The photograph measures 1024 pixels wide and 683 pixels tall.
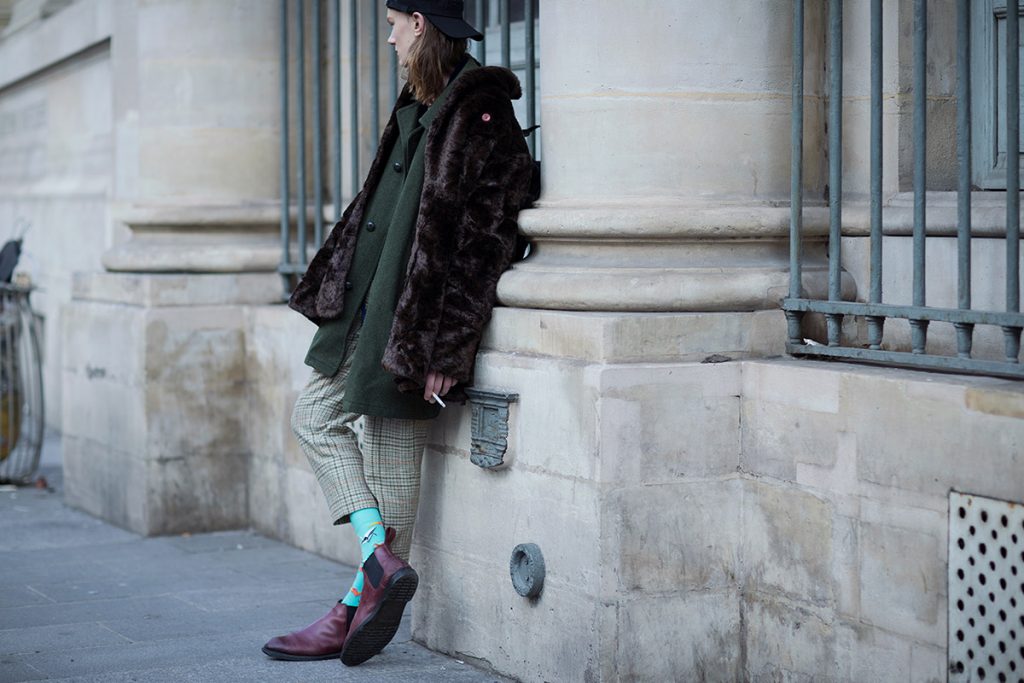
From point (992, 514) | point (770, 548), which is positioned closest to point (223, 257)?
point (770, 548)

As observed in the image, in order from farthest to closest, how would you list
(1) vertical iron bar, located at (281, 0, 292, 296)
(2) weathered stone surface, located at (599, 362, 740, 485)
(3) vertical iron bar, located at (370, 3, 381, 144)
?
(1) vertical iron bar, located at (281, 0, 292, 296) → (3) vertical iron bar, located at (370, 3, 381, 144) → (2) weathered stone surface, located at (599, 362, 740, 485)

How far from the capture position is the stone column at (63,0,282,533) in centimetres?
759

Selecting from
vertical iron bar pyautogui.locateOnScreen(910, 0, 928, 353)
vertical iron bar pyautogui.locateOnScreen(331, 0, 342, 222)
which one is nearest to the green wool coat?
vertical iron bar pyautogui.locateOnScreen(910, 0, 928, 353)

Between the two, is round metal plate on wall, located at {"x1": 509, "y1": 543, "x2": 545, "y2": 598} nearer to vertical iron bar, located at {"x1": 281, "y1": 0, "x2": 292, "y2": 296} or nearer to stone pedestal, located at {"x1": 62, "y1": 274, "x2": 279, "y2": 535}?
stone pedestal, located at {"x1": 62, "y1": 274, "x2": 279, "y2": 535}

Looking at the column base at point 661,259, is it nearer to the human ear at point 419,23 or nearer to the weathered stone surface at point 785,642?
the human ear at point 419,23

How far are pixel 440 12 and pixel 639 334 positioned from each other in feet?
4.23

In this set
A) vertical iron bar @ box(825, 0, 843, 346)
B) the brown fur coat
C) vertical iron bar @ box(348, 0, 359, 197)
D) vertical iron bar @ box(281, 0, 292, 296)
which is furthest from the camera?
vertical iron bar @ box(281, 0, 292, 296)

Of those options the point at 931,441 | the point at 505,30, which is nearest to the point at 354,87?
the point at 505,30

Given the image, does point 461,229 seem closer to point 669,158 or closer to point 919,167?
point 669,158

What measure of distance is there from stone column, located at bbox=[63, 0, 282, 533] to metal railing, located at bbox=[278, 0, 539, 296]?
0.12 m

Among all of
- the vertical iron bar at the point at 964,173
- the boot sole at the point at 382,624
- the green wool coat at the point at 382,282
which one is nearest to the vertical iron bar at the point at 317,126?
the green wool coat at the point at 382,282

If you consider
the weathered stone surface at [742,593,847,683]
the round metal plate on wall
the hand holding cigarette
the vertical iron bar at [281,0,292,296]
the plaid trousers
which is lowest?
the weathered stone surface at [742,593,847,683]

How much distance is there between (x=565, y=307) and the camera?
495 cm

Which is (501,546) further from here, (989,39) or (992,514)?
(989,39)
